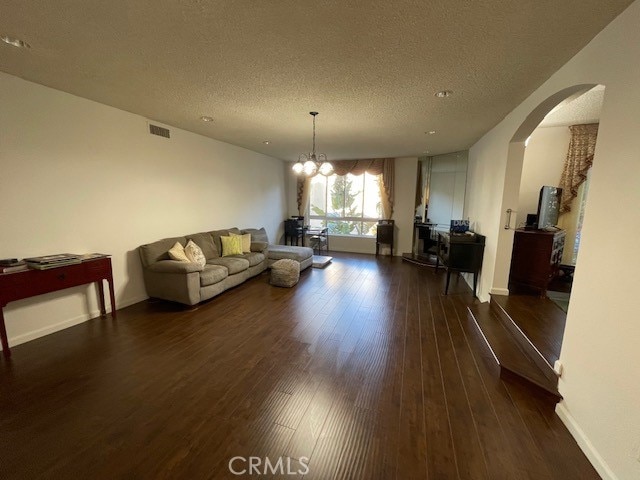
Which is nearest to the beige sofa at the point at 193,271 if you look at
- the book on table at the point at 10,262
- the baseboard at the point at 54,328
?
the baseboard at the point at 54,328

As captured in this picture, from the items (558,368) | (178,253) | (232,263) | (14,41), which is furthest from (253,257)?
(558,368)

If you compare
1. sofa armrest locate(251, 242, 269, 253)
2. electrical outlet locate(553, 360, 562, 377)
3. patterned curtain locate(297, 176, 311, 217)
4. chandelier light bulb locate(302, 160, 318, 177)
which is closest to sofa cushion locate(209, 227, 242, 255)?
sofa armrest locate(251, 242, 269, 253)

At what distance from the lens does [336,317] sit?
3320 millimetres

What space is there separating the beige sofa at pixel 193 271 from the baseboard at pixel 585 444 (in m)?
3.77

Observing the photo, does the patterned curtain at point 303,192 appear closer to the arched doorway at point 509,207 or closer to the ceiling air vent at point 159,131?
the ceiling air vent at point 159,131

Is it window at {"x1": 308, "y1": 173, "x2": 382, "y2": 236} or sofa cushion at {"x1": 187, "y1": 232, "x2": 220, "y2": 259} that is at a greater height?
window at {"x1": 308, "y1": 173, "x2": 382, "y2": 236}

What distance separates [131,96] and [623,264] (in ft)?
14.4

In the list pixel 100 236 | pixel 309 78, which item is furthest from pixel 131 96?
pixel 309 78

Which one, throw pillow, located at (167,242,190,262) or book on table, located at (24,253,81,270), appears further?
throw pillow, located at (167,242,190,262)

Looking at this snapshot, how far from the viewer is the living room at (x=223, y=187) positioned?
1.42 metres

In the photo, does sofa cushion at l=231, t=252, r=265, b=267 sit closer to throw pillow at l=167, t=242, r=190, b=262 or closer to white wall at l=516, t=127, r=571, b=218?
throw pillow at l=167, t=242, r=190, b=262

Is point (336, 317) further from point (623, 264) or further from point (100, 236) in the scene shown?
point (100, 236)

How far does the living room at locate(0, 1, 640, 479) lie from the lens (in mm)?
1415

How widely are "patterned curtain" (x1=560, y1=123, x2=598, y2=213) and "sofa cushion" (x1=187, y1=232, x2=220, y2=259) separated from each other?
233 inches
